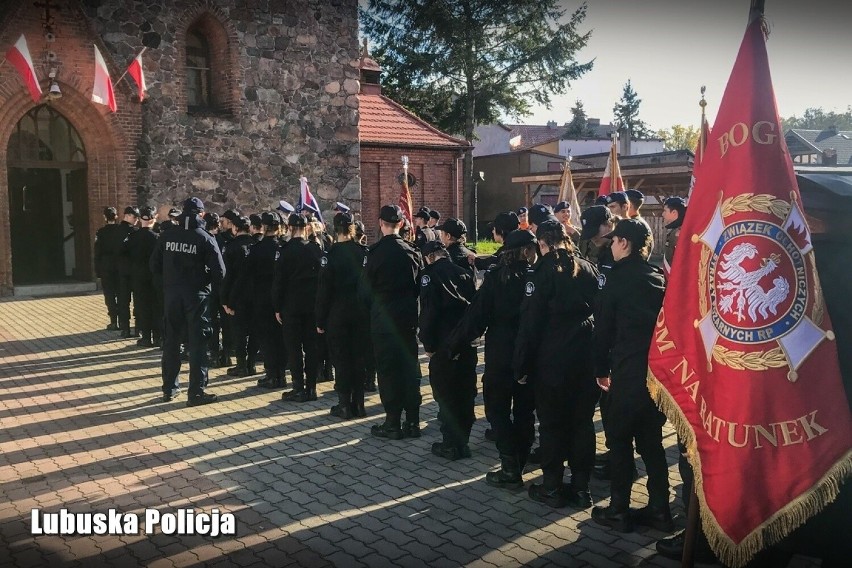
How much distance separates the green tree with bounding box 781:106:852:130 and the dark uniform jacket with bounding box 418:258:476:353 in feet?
401

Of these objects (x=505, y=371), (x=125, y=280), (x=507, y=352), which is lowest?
(x=505, y=371)

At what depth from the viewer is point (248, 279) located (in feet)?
31.8

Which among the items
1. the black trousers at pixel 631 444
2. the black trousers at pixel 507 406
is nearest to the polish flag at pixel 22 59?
the black trousers at pixel 507 406

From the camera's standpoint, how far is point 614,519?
5.20 meters

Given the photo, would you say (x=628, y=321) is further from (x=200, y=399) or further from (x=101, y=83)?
(x=101, y=83)

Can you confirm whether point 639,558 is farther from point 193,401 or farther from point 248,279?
point 248,279

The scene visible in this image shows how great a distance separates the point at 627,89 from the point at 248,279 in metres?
83.5

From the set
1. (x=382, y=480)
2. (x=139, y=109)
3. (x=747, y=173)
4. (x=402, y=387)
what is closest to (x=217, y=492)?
(x=382, y=480)

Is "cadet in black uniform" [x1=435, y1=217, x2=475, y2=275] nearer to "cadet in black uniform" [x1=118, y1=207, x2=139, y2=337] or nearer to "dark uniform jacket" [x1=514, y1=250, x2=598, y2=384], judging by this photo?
"dark uniform jacket" [x1=514, y1=250, x2=598, y2=384]

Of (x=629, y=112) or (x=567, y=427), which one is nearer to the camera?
(x=567, y=427)

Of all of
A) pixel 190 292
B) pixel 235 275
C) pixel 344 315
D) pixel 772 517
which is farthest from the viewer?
Answer: pixel 235 275

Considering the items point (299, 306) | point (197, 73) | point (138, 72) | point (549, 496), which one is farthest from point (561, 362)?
point (197, 73)

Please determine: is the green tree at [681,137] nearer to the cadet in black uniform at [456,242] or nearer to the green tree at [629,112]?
the green tree at [629,112]

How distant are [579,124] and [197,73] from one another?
55825 mm
